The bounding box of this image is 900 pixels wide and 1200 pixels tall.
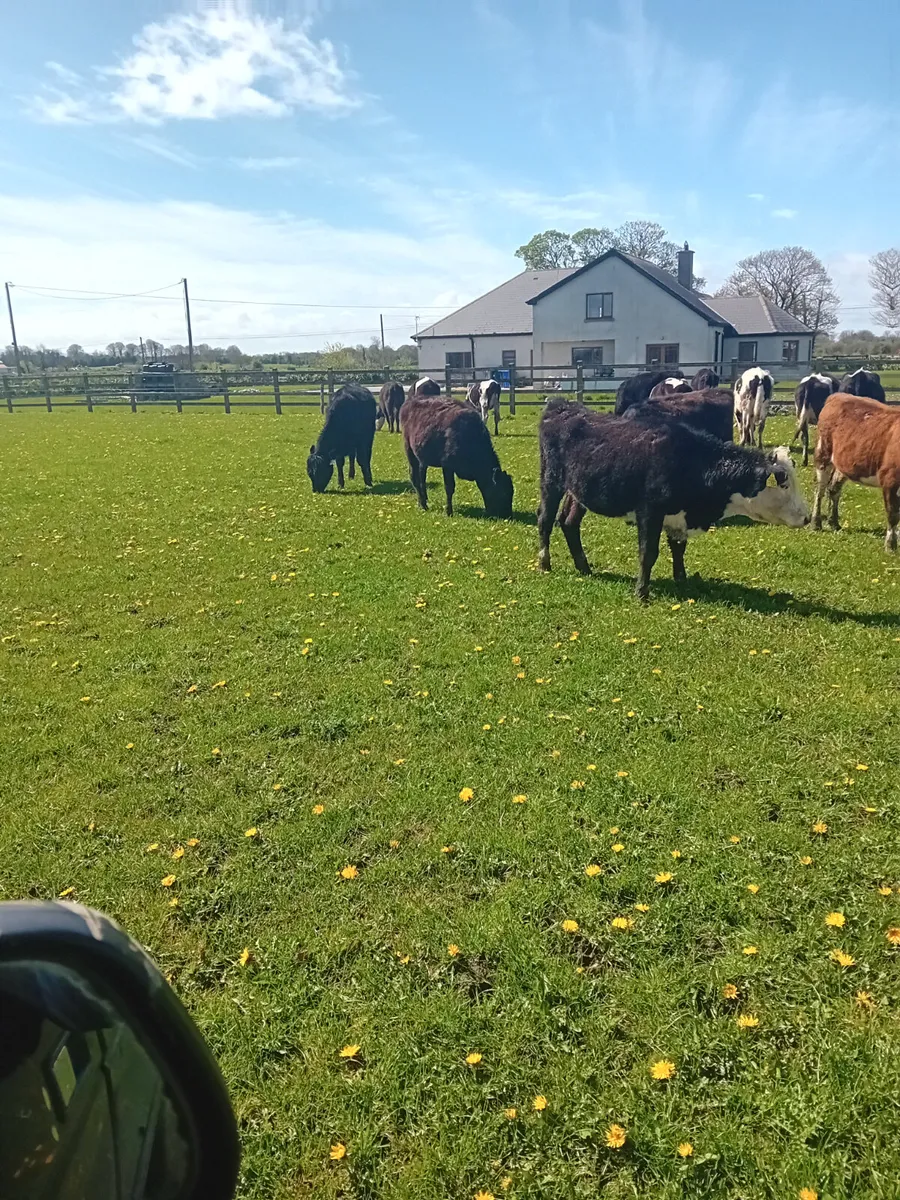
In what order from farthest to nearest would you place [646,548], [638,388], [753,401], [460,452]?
[638,388], [753,401], [460,452], [646,548]

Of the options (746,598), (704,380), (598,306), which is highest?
(598,306)

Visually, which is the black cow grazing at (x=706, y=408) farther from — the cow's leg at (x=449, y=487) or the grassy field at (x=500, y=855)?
the grassy field at (x=500, y=855)

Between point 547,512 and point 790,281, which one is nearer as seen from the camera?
point 547,512

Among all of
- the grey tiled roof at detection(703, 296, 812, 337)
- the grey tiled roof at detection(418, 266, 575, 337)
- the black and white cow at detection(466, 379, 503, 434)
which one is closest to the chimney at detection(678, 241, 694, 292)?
the grey tiled roof at detection(703, 296, 812, 337)

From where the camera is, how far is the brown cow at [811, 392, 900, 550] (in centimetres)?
973

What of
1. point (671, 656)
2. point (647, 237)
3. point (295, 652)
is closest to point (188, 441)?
point (295, 652)

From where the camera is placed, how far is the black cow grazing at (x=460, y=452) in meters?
12.6

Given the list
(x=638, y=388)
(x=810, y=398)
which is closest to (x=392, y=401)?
(x=638, y=388)

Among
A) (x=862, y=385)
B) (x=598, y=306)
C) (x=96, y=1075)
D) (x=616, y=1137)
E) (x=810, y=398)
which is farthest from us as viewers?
(x=598, y=306)

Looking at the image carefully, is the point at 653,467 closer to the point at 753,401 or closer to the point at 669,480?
the point at 669,480

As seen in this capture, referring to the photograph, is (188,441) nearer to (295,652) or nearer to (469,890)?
(295,652)

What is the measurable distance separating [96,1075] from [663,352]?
48.7m

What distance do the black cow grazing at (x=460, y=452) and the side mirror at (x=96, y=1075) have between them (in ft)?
38.1

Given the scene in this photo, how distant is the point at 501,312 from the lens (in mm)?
53625
